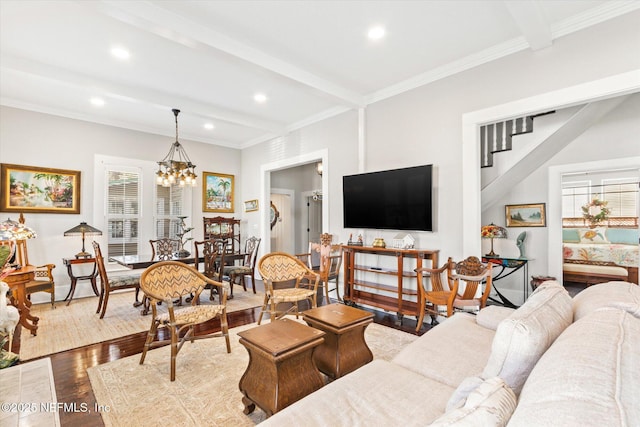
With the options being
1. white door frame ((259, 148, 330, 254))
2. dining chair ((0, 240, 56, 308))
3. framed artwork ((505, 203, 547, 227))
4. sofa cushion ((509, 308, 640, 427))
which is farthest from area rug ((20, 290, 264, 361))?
framed artwork ((505, 203, 547, 227))

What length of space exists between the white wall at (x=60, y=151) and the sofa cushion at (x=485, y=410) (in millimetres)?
6259

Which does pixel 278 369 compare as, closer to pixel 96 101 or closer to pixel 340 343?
pixel 340 343

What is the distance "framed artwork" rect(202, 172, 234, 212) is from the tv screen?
3.50 m

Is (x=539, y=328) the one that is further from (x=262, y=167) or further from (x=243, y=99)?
(x=262, y=167)

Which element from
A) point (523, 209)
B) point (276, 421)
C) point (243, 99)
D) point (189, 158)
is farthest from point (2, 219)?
point (523, 209)

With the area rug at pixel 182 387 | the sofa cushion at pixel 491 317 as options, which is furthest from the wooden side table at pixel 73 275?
the sofa cushion at pixel 491 317

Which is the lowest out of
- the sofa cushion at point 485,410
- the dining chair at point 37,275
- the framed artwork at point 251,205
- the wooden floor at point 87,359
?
the wooden floor at point 87,359

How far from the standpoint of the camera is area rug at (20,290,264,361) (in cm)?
323

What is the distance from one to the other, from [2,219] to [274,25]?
16.6 ft

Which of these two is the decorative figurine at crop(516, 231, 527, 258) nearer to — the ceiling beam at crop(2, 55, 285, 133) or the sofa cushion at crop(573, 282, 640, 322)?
the sofa cushion at crop(573, 282, 640, 322)

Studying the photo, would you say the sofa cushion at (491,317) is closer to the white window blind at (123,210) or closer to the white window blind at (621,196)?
the white window blind at (621,196)

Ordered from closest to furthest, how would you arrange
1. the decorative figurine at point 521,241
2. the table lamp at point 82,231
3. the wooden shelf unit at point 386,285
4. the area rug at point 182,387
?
the area rug at point 182,387
the wooden shelf unit at point 386,285
the table lamp at point 82,231
the decorative figurine at point 521,241

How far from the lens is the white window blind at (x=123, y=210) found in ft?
18.5

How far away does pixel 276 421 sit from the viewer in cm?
127
